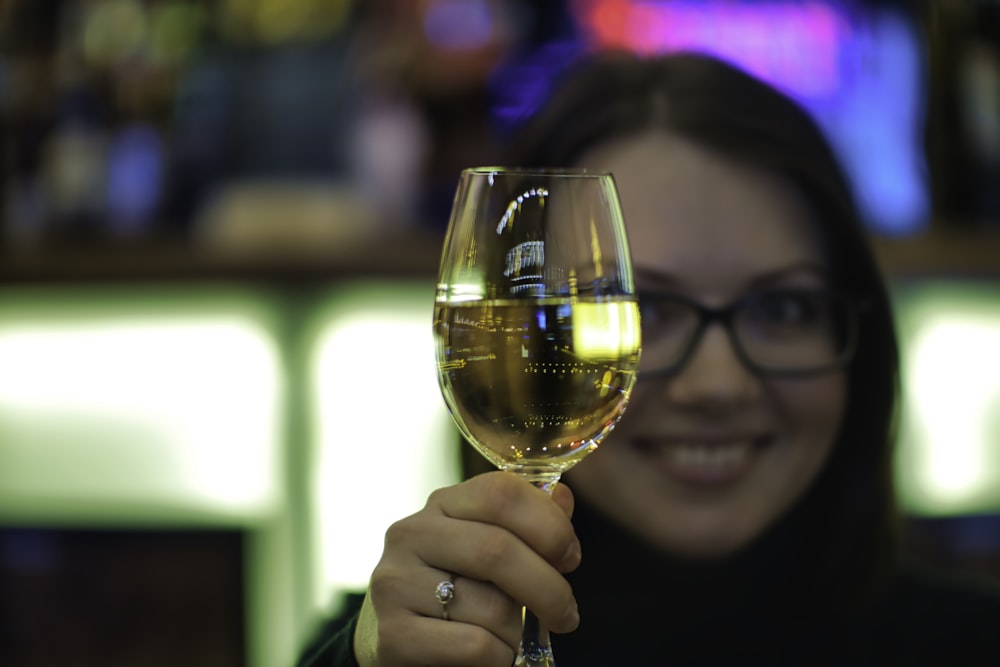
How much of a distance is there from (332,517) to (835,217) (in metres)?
1.19

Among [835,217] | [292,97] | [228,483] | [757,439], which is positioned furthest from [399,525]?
[292,97]

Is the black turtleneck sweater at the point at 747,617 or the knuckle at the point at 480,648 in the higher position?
the knuckle at the point at 480,648

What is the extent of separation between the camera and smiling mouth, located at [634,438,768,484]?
1041 mm

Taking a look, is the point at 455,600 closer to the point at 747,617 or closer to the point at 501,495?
the point at 501,495

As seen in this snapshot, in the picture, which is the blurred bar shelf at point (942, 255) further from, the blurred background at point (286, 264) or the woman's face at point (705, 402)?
the woman's face at point (705, 402)

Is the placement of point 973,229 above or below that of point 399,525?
above

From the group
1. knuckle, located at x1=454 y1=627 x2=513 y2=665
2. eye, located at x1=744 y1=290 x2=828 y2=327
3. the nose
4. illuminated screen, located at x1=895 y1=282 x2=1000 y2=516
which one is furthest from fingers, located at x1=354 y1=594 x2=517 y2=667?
illuminated screen, located at x1=895 y1=282 x2=1000 y2=516

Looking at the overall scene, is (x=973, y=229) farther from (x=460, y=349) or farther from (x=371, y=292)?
(x=460, y=349)

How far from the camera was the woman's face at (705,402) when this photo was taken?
1.04m

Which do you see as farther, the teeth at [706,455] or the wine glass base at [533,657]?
the teeth at [706,455]

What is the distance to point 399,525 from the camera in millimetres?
A: 645

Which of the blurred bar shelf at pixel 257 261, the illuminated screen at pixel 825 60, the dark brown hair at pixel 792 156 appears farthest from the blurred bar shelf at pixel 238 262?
the dark brown hair at pixel 792 156

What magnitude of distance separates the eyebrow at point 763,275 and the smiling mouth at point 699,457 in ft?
0.44

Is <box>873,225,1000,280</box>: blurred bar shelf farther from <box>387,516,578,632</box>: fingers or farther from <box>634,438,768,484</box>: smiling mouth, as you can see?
<box>387,516,578,632</box>: fingers
